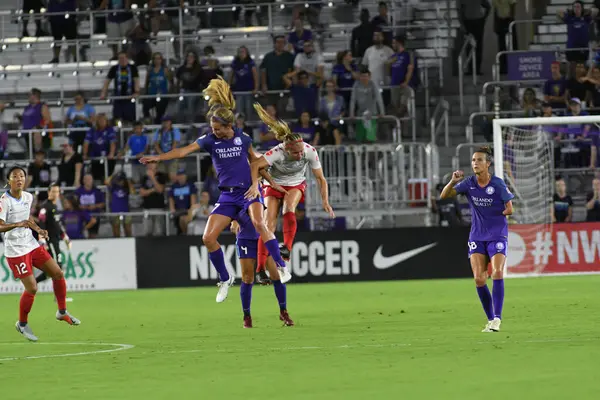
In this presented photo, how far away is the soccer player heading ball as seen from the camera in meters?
14.5

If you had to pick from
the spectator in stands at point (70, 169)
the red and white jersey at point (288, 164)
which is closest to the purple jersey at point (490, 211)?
the red and white jersey at point (288, 164)

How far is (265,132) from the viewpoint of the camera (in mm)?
30578

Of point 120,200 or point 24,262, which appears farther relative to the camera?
point 120,200

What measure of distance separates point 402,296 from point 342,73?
1015 cm

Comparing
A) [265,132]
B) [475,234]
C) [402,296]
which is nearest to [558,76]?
[265,132]

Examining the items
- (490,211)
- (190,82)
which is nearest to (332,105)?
(190,82)

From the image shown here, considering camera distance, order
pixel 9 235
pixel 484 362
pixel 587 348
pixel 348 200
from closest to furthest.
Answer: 1. pixel 484 362
2. pixel 587 348
3. pixel 9 235
4. pixel 348 200

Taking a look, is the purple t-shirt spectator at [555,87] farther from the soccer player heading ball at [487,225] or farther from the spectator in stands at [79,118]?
the soccer player heading ball at [487,225]

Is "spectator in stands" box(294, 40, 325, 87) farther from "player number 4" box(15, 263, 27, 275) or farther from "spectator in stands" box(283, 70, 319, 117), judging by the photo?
"player number 4" box(15, 263, 27, 275)

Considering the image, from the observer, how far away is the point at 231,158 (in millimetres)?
15633

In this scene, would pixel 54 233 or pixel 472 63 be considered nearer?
pixel 54 233

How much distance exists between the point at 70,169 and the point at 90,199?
1223mm

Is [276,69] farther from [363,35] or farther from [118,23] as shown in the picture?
[118,23]

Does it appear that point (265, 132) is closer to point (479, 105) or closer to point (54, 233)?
point (479, 105)
